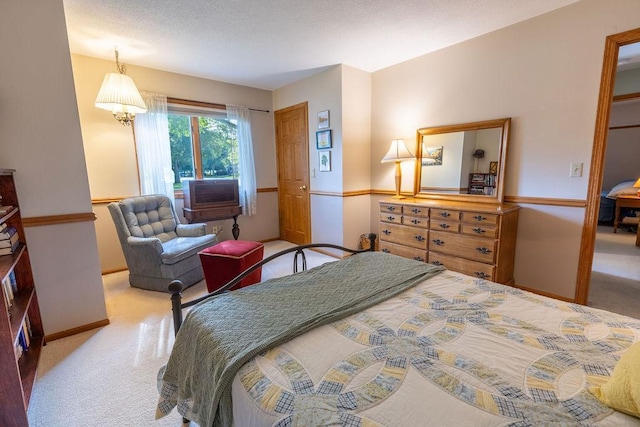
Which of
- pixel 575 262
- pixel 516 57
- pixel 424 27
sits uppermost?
pixel 424 27

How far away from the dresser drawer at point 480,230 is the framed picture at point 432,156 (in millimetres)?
943

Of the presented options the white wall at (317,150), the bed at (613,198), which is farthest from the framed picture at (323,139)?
the bed at (613,198)

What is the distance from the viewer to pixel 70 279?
222cm

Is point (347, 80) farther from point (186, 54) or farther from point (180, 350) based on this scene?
point (180, 350)

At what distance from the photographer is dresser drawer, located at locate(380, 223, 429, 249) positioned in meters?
3.04

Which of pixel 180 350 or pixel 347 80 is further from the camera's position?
pixel 347 80

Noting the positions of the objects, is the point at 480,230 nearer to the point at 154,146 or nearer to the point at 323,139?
the point at 323,139

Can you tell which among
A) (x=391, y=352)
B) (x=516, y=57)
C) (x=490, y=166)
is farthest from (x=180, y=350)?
(x=516, y=57)

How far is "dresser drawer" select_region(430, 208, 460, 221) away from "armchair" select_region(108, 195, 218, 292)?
2.43 m

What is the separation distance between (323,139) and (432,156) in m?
1.43

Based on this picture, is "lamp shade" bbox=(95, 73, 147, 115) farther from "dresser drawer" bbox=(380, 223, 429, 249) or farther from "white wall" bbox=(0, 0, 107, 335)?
"dresser drawer" bbox=(380, 223, 429, 249)

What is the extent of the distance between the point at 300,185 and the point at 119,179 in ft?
7.71

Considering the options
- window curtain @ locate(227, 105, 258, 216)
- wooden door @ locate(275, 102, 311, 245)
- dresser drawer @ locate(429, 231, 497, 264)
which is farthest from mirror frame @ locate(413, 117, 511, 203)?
window curtain @ locate(227, 105, 258, 216)

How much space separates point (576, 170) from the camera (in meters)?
2.43
